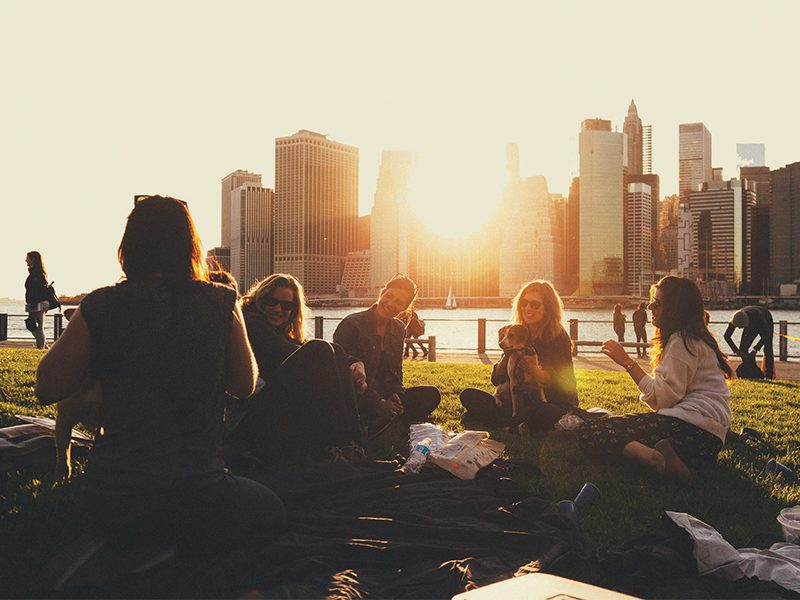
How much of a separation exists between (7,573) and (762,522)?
3814 millimetres

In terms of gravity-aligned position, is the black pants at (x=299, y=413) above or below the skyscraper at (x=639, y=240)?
below

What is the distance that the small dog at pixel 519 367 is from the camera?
5.79 meters

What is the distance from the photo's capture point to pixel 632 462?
4.50 m

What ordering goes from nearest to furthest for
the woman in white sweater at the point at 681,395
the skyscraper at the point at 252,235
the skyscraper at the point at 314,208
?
the woman in white sweater at the point at 681,395 < the skyscraper at the point at 314,208 < the skyscraper at the point at 252,235

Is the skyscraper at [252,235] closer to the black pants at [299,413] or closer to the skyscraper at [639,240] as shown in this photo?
the skyscraper at [639,240]

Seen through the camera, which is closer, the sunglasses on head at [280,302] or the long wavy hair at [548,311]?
the sunglasses on head at [280,302]

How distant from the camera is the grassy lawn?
10.7ft

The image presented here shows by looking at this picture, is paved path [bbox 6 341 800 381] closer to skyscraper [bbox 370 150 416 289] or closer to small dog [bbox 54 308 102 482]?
small dog [bbox 54 308 102 482]

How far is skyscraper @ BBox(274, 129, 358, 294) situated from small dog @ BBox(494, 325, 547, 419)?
462ft

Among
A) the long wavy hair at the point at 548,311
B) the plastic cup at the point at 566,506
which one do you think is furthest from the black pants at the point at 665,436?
the long wavy hair at the point at 548,311

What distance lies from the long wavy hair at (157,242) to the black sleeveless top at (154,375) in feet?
0.23

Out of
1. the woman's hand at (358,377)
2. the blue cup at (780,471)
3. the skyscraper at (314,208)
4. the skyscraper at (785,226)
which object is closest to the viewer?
the blue cup at (780,471)

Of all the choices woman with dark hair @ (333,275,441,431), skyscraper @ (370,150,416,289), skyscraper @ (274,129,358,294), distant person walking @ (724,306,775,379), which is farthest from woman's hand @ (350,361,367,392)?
skyscraper @ (274,129,358,294)

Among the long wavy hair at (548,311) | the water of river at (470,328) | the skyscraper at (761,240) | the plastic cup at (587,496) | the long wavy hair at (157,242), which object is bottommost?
the water of river at (470,328)
